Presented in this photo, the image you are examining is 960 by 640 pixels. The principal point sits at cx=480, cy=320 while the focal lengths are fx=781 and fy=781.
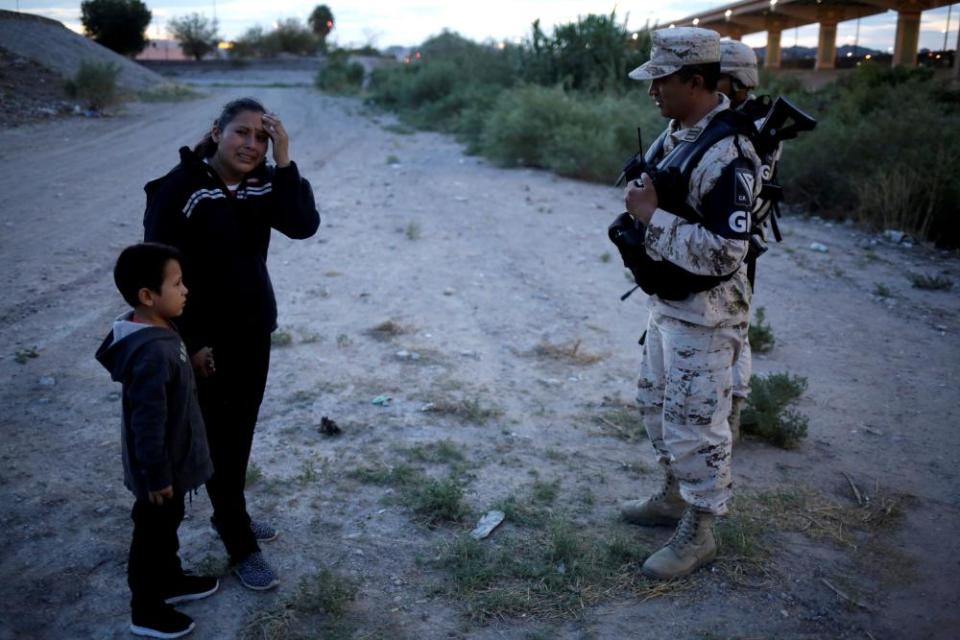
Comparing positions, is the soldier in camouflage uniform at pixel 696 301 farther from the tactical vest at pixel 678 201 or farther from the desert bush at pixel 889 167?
the desert bush at pixel 889 167

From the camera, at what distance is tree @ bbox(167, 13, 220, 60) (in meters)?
68.2

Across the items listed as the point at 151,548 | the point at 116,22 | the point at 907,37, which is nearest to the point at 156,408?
the point at 151,548

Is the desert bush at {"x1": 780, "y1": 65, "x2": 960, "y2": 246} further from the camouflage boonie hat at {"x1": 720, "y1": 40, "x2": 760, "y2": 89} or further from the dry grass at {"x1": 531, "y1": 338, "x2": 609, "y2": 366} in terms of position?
the camouflage boonie hat at {"x1": 720, "y1": 40, "x2": 760, "y2": 89}

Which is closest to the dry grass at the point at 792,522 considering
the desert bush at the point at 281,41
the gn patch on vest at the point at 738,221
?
the gn patch on vest at the point at 738,221

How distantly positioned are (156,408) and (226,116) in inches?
38.7

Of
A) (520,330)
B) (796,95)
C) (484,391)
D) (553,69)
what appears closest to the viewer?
(484,391)

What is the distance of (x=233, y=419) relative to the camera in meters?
2.70

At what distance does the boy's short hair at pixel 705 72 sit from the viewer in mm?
2590

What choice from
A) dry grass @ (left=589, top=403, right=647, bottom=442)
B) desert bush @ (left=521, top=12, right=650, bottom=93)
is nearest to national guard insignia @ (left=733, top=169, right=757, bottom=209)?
dry grass @ (left=589, top=403, right=647, bottom=442)

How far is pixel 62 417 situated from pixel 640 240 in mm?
3147

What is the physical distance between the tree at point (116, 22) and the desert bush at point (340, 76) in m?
16.0

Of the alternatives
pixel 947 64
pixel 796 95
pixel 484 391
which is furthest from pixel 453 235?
pixel 947 64

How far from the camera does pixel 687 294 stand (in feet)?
8.73

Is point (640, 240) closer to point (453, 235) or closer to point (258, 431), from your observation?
point (258, 431)
